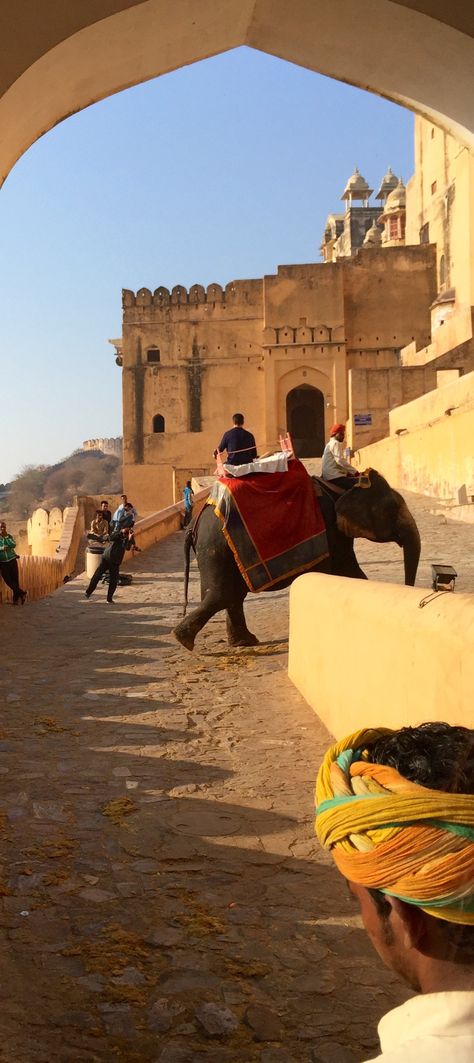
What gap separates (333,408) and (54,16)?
3498cm

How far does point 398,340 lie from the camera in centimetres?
3894

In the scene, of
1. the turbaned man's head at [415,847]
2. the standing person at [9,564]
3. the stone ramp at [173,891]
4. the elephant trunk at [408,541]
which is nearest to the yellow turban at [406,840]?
the turbaned man's head at [415,847]

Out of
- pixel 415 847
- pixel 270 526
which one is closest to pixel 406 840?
pixel 415 847

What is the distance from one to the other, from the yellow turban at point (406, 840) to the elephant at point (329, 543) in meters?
6.79

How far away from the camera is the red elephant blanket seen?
26.2 ft

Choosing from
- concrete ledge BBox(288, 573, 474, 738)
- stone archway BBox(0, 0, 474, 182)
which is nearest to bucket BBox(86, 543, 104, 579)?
concrete ledge BBox(288, 573, 474, 738)

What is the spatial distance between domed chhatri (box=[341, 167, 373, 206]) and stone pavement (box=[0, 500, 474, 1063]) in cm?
5907

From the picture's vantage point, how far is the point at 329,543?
27.8ft

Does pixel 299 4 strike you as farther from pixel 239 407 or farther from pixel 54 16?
pixel 239 407

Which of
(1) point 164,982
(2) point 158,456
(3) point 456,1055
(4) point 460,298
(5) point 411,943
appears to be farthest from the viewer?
(2) point 158,456

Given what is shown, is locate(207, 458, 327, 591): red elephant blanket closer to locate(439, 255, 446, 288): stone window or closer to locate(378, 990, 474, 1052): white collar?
locate(378, 990, 474, 1052): white collar

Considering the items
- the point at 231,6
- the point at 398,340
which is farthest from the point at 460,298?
the point at 231,6

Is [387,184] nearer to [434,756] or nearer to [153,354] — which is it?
[153,354]

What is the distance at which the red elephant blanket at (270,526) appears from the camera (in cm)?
799
